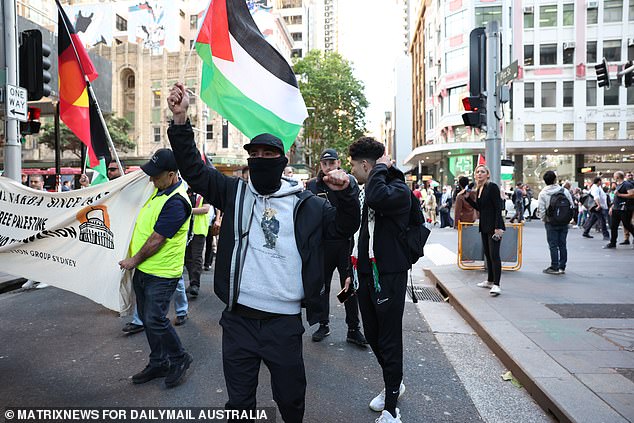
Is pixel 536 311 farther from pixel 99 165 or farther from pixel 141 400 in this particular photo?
pixel 99 165

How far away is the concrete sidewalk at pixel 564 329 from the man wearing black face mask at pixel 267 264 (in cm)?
198

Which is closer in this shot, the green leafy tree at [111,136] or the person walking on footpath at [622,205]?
the person walking on footpath at [622,205]

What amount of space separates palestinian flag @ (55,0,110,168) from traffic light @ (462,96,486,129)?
6845mm

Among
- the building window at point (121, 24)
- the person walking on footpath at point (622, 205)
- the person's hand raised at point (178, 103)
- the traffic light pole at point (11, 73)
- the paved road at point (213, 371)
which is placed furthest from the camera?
the building window at point (121, 24)

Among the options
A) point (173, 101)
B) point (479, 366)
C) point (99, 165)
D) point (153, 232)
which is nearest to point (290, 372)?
point (173, 101)

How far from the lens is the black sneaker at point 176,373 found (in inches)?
158

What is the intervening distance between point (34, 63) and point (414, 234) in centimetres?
829

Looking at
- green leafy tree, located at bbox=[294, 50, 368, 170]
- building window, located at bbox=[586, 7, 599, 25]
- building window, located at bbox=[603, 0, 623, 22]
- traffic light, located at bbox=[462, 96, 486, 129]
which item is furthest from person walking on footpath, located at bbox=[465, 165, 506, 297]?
green leafy tree, located at bbox=[294, 50, 368, 170]

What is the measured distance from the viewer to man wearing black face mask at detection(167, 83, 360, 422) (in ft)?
8.82

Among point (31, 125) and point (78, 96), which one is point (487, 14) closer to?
point (31, 125)

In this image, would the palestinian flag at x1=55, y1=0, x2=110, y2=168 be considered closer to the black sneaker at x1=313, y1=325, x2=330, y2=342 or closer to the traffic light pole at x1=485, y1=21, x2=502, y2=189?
the black sneaker at x1=313, y1=325, x2=330, y2=342

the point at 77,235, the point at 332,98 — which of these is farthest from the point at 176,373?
the point at 332,98

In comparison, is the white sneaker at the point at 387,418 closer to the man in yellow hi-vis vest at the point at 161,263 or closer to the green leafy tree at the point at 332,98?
the man in yellow hi-vis vest at the point at 161,263

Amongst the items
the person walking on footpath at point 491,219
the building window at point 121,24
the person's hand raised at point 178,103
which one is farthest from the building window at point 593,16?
the building window at point 121,24
